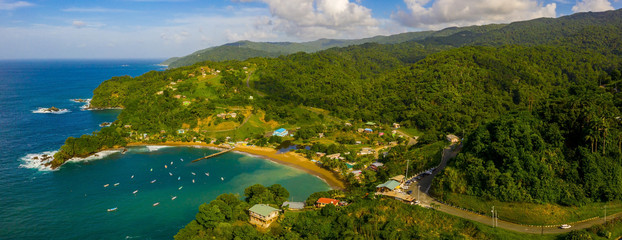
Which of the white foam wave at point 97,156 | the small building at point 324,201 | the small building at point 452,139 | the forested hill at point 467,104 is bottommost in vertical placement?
the white foam wave at point 97,156

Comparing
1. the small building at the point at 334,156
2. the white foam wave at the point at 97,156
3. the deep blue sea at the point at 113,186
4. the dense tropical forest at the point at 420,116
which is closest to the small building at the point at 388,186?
the dense tropical forest at the point at 420,116

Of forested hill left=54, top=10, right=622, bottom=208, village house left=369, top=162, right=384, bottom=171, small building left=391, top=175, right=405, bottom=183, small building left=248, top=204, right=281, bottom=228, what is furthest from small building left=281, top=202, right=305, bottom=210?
village house left=369, top=162, right=384, bottom=171

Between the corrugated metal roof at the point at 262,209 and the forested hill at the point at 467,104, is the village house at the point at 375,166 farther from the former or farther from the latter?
A: the corrugated metal roof at the point at 262,209

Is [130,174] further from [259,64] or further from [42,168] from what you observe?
[259,64]

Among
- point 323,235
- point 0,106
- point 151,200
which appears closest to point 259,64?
point 0,106

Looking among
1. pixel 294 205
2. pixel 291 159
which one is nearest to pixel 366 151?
pixel 291 159

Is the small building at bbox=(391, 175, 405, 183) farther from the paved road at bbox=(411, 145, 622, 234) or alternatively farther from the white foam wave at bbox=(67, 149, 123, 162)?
the white foam wave at bbox=(67, 149, 123, 162)
